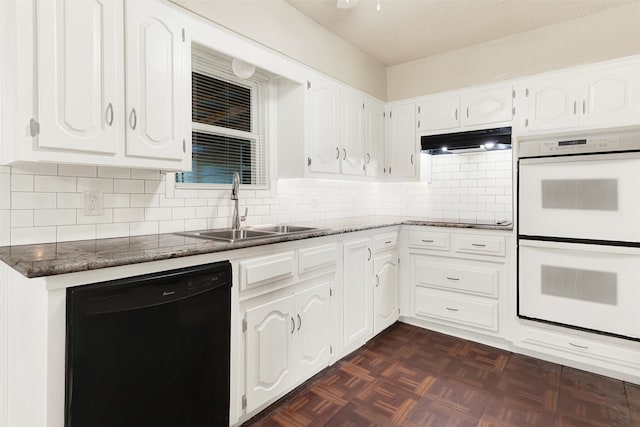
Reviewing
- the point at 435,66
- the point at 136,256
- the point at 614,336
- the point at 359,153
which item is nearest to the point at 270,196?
the point at 359,153

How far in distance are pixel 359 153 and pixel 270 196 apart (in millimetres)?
1021

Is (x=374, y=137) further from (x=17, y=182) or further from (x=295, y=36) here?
(x=17, y=182)

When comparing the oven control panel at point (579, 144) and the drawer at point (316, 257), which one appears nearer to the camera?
the drawer at point (316, 257)

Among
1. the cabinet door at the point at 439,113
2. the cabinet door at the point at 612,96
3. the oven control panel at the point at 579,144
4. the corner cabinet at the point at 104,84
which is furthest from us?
the cabinet door at the point at 439,113

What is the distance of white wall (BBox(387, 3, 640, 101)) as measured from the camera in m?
2.57

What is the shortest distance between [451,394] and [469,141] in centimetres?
208

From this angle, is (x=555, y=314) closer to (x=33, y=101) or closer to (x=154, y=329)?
(x=154, y=329)

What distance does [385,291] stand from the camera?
308 centimetres

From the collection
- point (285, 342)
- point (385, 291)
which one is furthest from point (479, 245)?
point (285, 342)

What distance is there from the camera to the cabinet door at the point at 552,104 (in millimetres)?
2699

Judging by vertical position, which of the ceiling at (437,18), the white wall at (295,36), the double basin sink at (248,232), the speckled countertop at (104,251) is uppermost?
the ceiling at (437,18)

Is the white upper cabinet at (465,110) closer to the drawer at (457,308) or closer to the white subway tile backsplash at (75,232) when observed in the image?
the drawer at (457,308)

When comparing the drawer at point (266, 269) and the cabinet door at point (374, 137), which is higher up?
the cabinet door at point (374, 137)

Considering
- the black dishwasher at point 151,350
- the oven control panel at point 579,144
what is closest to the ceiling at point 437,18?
the oven control panel at point 579,144
